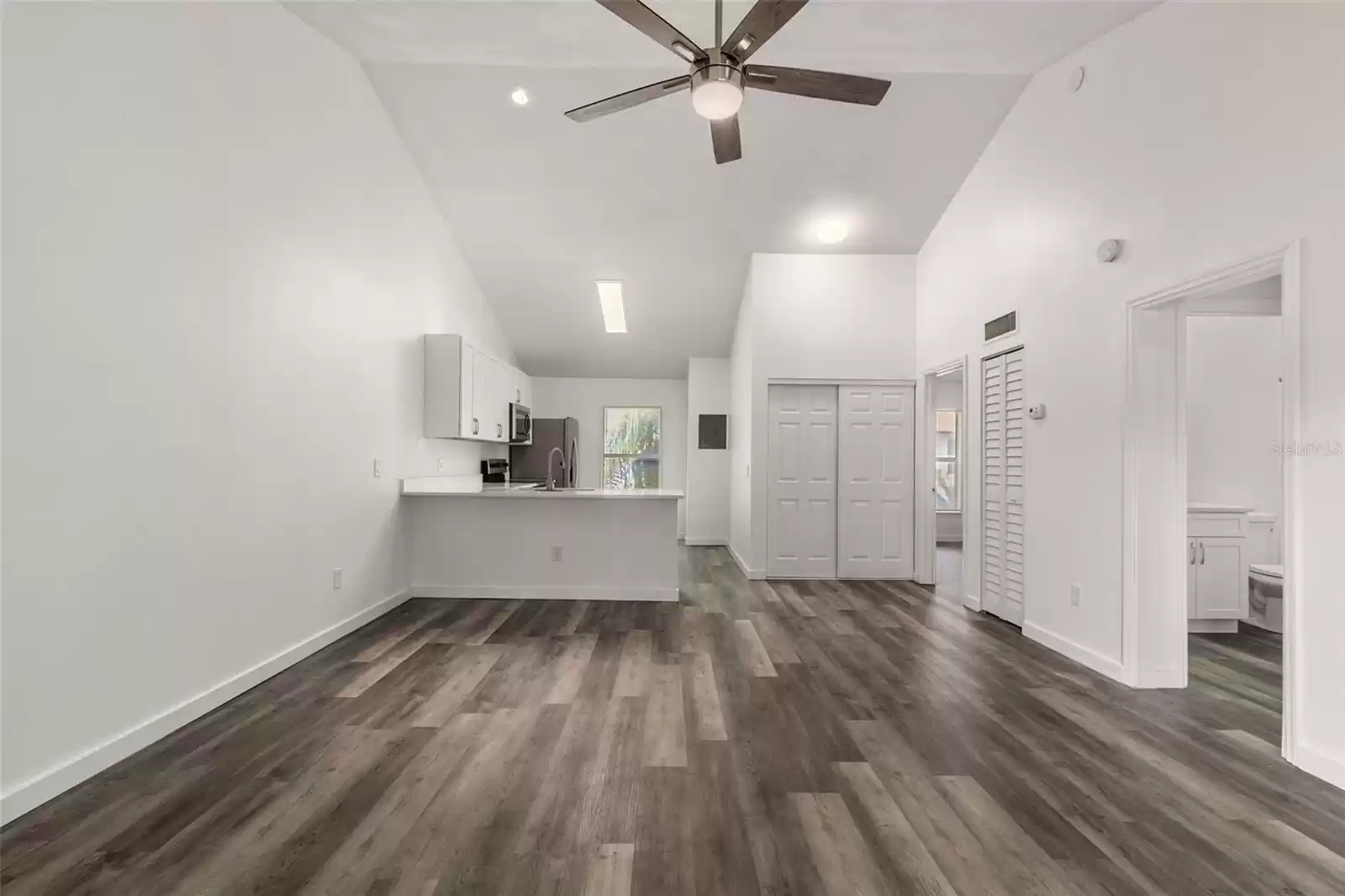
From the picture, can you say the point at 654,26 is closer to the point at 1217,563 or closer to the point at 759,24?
the point at 759,24

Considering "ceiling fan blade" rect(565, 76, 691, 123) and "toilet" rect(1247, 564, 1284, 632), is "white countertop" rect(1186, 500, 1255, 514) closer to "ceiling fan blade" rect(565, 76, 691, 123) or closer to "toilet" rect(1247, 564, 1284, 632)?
"toilet" rect(1247, 564, 1284, 632)

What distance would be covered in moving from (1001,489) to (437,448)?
15.3ft

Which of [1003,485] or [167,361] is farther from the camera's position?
[1003,485]

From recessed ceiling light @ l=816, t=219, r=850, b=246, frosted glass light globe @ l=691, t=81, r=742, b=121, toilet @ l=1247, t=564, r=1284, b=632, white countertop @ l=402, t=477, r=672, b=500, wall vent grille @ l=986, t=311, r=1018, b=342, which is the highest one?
recessed ceiling light @ l=816, t=219, r=850, b=246

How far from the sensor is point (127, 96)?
2.48 meters

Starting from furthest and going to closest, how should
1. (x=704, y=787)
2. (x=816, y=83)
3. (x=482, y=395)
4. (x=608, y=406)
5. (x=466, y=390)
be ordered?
(x=608, y=406) < (x=482, y=395) < (x=466, y=390) < (x=816, y=83) < (x=704, y=787)

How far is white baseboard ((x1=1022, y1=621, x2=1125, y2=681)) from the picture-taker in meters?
3.50

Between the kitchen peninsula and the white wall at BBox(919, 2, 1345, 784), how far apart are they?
2.57 meters

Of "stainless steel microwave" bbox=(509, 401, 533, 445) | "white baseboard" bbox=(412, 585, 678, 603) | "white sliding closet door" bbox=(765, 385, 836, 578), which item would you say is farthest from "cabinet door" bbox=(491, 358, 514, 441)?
"white sliding closet door" bbox=(765, 385, 836, 578)

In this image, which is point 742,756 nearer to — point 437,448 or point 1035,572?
point 1035,572

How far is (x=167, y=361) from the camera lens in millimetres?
2674

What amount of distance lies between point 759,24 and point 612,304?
17.4ft

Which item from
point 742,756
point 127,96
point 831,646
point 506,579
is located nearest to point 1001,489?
point 831,646

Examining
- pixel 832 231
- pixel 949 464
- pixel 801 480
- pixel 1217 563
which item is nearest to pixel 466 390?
pixel 801 480
